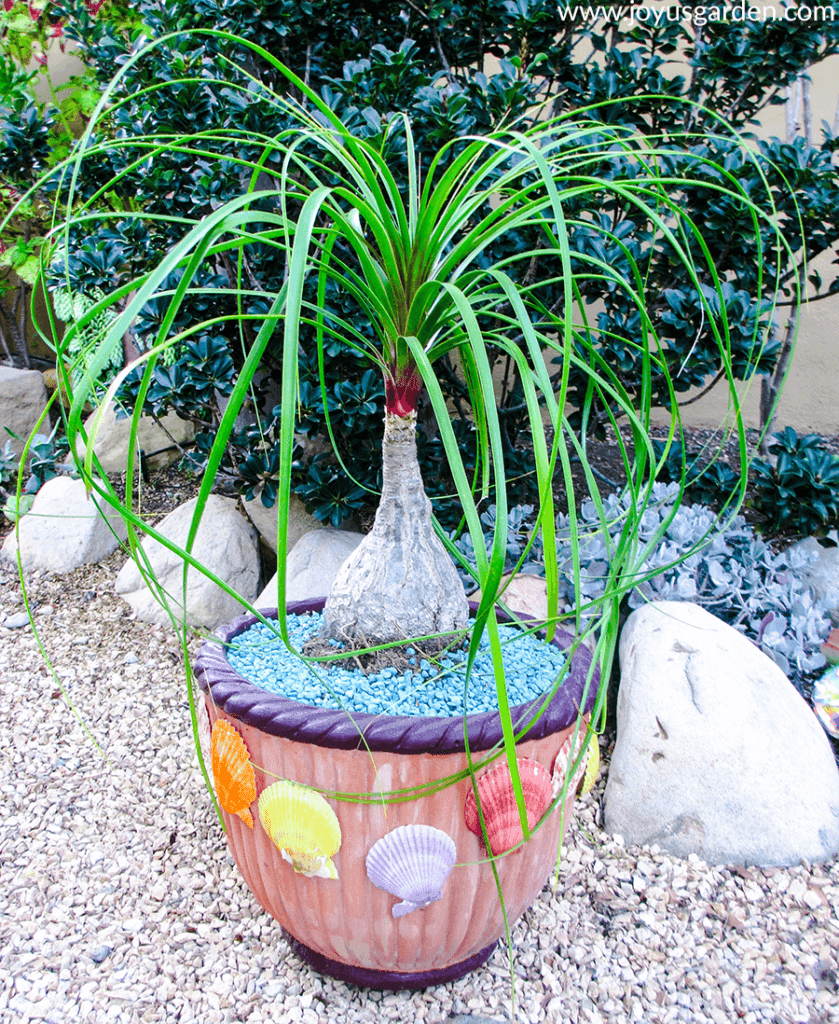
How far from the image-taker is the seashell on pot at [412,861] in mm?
966

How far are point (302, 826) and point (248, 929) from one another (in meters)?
0.51

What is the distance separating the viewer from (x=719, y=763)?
1553 mm

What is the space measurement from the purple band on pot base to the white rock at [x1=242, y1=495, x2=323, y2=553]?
4.62 feet

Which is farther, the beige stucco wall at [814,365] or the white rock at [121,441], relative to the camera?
the white rock at [121,441]

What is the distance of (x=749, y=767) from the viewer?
1.55 m

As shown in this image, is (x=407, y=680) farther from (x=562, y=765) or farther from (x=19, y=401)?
(x=19, y=401)

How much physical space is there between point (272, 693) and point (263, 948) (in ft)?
1.96

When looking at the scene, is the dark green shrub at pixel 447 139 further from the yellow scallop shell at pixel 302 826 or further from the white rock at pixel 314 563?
the yellow scallop shell at pixel 302 826

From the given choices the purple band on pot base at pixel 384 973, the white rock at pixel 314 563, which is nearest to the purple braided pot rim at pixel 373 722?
the purple band on pot base at pixel 384 973

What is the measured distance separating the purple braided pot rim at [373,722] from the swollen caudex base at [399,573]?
22 centimetres

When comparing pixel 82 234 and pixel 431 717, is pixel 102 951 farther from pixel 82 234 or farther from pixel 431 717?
pixel 82 234

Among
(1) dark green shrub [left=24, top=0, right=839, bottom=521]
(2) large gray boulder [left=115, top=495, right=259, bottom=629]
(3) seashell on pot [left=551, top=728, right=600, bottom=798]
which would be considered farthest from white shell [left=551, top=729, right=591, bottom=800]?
(2) large gray boulder [left=115, top=495, right=259, bottom=629]

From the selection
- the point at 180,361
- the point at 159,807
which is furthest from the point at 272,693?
the point at 180,361

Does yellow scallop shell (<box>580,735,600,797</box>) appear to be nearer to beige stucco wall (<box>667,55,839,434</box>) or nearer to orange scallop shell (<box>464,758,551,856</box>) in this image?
orange scallop shell (<box>464,758,551,856</box>)
